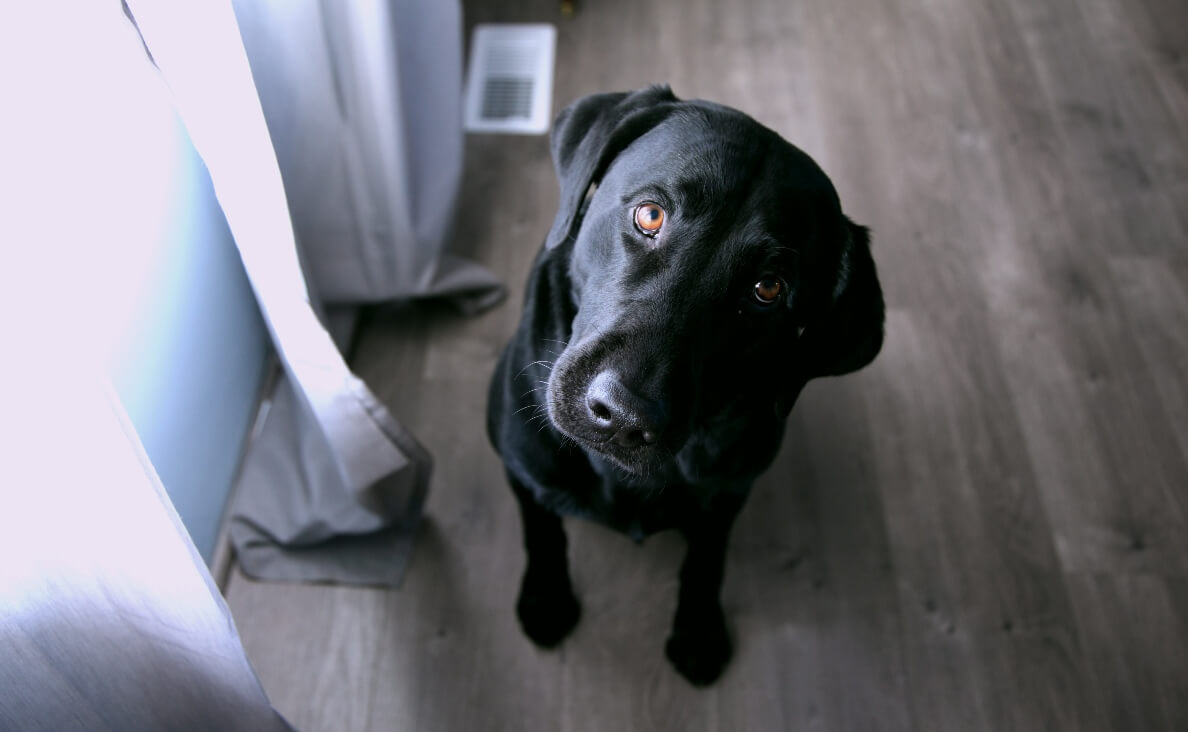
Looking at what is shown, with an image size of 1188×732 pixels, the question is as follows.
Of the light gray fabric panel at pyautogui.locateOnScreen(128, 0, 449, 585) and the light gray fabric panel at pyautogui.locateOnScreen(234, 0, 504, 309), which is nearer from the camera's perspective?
the light gray fabric panel at pyautogui.locateOnScreen(128, 0, 449, 585)

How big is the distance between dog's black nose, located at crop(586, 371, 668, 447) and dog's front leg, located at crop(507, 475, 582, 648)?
47cm

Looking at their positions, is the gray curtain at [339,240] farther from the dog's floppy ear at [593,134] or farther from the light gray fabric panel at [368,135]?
the dog's floppy ear at [593,134]

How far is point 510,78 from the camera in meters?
2.30

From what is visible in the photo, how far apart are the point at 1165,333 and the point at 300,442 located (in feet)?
5.75

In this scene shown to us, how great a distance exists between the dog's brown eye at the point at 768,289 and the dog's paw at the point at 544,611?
0.66 meters

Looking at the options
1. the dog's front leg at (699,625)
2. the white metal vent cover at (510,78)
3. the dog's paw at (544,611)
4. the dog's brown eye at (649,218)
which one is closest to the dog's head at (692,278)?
the dog's brown eye at (649,218)

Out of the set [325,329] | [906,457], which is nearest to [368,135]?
[325,329]

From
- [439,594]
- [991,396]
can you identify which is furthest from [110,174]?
[991,396]

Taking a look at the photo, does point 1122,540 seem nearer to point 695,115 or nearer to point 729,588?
point 729,588

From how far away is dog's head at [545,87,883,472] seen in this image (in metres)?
1.03

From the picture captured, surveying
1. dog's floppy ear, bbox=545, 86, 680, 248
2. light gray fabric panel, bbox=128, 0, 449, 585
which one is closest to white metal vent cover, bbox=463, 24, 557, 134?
light gray fabric panel, bbox=128, 0, 449, 585

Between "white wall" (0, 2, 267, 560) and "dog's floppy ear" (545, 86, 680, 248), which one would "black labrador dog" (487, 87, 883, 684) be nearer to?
"dog's floppy ear" (545, 86, 680, 248)

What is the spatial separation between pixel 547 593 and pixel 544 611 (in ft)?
0.10

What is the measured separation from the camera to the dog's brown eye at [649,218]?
107cm
